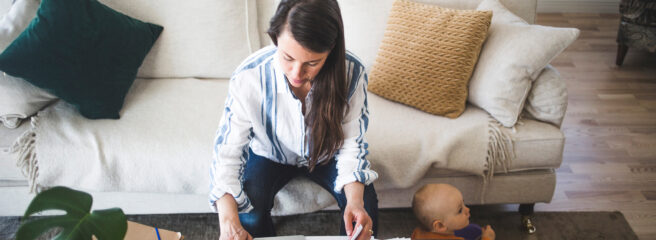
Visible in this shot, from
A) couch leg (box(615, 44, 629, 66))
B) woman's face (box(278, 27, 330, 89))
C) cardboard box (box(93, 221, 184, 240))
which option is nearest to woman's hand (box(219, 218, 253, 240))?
cardboard box (box(93, 221, 184, 240))

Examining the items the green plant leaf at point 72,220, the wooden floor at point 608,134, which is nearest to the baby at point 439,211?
the wooden floor at point 608,134

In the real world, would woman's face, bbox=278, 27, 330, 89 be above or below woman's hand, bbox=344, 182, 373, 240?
above

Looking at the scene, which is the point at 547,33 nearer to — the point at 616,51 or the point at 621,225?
the point at 621,225

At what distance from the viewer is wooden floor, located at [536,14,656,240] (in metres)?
1.75

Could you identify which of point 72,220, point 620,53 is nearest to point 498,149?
point 72,220

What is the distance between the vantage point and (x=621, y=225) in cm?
164

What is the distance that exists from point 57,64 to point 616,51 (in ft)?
9.32

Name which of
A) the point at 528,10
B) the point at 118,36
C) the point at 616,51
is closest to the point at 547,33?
the point at 528,10

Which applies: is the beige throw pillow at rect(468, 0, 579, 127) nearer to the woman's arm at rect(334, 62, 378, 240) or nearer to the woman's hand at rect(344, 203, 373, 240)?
the woman's arm at rect(334, 62, 378, 240)

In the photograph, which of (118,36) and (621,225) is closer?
(118,36)

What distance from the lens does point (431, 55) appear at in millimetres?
1459

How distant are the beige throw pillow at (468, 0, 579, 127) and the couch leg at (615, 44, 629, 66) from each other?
140cm

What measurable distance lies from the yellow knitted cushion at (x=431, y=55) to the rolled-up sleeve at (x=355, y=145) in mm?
347

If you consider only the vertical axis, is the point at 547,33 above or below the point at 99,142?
above
